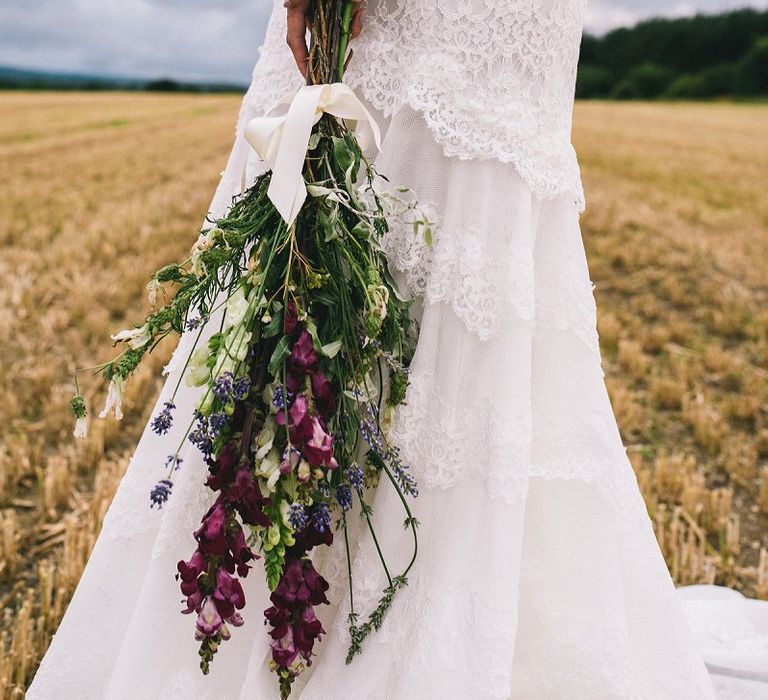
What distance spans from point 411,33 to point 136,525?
4.61ft

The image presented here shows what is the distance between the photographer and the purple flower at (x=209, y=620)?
1483 mm

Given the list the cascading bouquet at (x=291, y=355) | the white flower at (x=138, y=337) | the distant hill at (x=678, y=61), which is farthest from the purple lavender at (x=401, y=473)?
the distant hill at (x=678, y=61)

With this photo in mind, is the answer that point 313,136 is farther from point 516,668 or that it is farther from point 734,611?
point 734,611

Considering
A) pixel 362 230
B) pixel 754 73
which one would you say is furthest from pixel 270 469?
pixel 754 73

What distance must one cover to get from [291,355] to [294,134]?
45cm

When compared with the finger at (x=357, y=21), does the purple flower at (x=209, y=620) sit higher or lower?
lower

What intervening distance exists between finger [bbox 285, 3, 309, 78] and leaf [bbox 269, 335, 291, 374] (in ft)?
2.04

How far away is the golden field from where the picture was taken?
295cm

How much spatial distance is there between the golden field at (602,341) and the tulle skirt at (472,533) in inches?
23.9

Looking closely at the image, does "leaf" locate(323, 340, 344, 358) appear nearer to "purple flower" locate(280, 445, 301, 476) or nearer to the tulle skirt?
"purple flower" locate(280, 445, 301, 476)

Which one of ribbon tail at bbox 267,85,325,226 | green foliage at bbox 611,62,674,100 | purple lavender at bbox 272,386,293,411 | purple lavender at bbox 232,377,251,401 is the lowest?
purple lavender at bbox 272,386,293,411

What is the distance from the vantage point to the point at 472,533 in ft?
5.75

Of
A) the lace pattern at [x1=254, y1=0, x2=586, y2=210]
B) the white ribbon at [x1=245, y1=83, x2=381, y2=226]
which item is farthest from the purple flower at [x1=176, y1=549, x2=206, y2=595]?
the lace pattern at [x1=254, y1=0, x2=586, y2=210]

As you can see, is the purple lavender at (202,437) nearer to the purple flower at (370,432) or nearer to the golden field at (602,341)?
the purple flower at (370,432)
